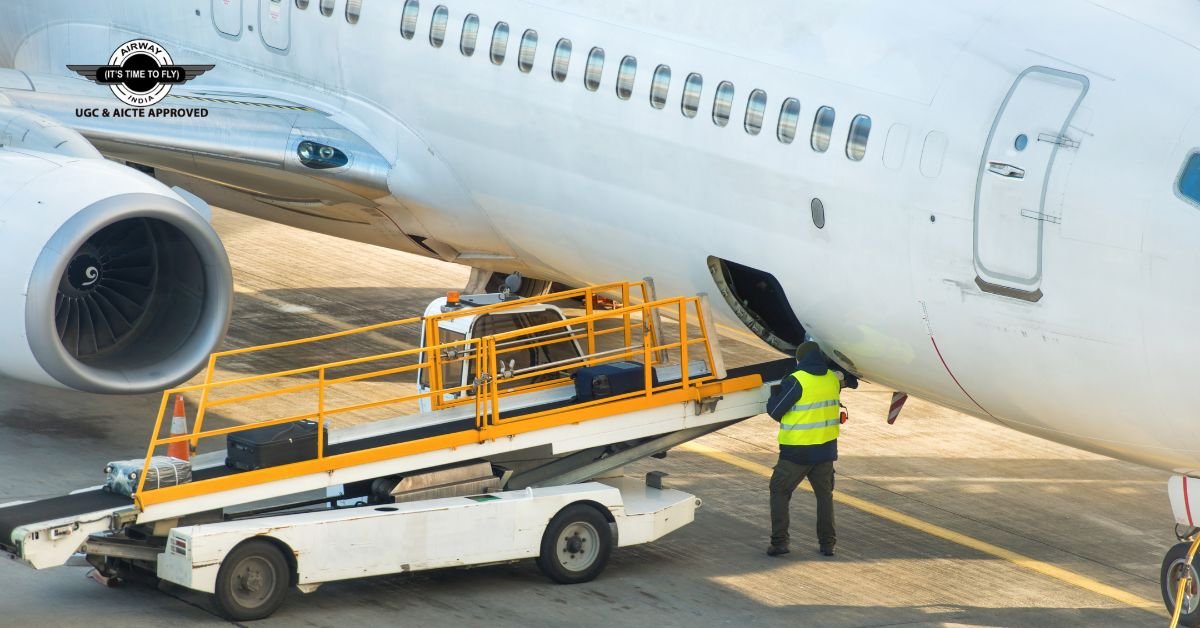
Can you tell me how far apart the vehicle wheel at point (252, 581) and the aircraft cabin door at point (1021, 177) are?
464 cm

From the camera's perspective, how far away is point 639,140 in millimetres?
12469

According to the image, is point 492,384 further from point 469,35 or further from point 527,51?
point 469,35

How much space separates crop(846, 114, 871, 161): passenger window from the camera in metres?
11.0

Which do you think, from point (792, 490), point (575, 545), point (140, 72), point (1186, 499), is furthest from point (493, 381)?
point (140, 72)

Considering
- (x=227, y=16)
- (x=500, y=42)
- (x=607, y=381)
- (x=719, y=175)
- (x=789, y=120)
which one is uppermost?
(x=227, y=16)

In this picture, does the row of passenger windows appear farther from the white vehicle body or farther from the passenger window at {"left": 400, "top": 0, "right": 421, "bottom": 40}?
the white vehicle body

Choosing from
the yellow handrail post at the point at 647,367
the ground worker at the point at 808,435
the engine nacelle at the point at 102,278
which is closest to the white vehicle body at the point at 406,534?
the yellow handrail post at the point at 647,367

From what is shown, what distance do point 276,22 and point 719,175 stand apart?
549cm

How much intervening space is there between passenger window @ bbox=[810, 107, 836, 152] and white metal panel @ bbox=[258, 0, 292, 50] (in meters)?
6.03

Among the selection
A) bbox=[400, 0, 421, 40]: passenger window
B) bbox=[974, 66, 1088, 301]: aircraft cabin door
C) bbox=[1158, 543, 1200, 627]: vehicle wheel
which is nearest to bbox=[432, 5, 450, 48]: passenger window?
bbox=[400, 0, 421, 40]: passenger window

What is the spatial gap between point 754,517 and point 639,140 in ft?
10.4

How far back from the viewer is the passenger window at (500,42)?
13.7 m

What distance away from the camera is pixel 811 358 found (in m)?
11.9

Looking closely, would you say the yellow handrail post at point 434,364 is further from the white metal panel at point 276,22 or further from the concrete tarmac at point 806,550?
the white metal panel at point 276,22
